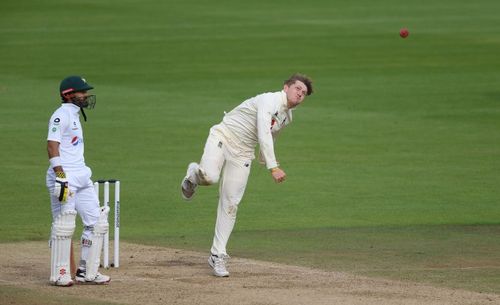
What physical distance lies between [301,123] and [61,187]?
1285 cm

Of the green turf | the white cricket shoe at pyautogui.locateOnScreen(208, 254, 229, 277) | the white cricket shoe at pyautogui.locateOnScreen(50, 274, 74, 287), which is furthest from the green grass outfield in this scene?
the green turf

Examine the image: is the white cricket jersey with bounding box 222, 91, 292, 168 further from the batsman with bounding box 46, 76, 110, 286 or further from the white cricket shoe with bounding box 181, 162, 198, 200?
the batsman with bounding box 46, 76, 110, 286

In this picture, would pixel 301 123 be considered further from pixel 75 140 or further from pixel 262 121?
pixel 75 140

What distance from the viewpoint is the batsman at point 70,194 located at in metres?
11.1

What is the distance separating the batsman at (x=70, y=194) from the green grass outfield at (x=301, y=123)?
2247 millimetres

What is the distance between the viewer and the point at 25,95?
2667 centimetres

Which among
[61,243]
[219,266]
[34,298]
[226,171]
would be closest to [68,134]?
[61,243]

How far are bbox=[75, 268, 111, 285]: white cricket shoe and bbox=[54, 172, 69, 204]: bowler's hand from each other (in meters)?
0.87

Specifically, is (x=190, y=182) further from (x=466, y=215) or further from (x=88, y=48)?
(x=88, y=48)

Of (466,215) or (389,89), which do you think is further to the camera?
(389,89)

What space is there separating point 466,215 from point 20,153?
7.60 m

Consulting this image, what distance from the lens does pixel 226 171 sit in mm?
12094

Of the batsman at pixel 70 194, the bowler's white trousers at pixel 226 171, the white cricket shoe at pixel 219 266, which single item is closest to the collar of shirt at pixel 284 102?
the bowler's white trousers at pixel 226 171

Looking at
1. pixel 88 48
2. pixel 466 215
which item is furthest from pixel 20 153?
pixel 88 48
